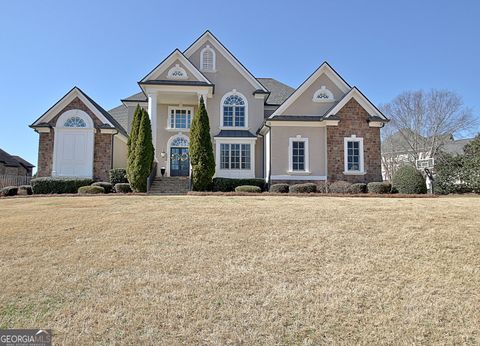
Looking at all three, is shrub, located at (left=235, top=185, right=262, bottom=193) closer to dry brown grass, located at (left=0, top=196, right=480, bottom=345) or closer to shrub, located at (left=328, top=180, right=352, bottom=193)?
shrub, located at (left=328, top=180, right=352, bottom=193)

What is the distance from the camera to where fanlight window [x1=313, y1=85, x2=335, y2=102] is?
21.7 m

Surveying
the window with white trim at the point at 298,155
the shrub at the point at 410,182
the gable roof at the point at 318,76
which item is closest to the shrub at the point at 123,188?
the window with white trim at the point at 298,155

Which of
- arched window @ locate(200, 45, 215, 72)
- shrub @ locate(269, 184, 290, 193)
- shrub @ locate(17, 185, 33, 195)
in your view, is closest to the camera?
shrub @ locate(269, 184, 290, 193)

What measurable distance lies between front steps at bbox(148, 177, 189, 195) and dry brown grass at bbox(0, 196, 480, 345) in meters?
9.27

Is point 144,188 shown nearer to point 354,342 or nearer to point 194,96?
point 194,96

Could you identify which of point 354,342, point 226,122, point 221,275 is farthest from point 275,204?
point 226,122

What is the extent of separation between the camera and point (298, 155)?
21.1 metres

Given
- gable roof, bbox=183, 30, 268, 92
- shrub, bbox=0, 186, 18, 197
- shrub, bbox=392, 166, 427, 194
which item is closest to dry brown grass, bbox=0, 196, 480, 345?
shrub, bbox=392, 166, 427, 194

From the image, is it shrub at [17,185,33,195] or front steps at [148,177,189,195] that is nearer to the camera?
front steps at [148,177,189,195]

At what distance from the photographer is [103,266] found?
22.2 feet

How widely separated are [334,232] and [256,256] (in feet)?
7.65

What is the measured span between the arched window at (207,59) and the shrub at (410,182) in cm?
1294

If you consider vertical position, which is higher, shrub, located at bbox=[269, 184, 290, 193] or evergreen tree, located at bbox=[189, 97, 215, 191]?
evergreen tree, located at bbox=[189, 97, 215, 191]

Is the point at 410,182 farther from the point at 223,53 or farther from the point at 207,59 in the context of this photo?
the point at 207,59
